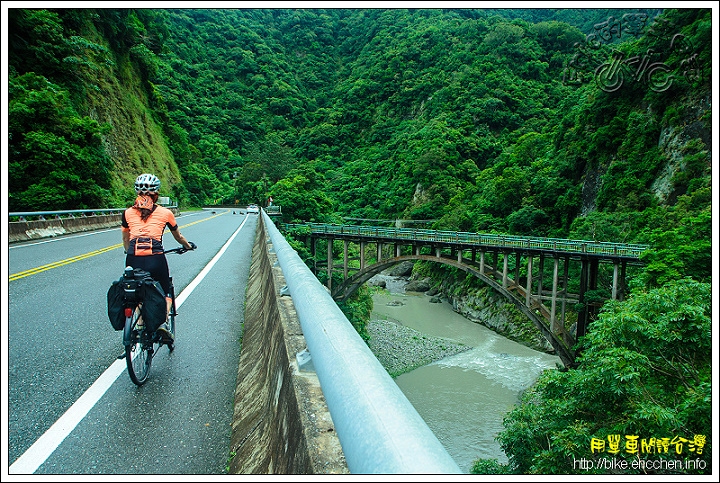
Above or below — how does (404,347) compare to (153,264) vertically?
below

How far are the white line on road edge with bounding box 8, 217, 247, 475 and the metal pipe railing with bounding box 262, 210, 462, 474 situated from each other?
195 centimetres

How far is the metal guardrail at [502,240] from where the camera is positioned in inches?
847

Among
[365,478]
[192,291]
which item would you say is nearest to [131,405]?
[365,478]

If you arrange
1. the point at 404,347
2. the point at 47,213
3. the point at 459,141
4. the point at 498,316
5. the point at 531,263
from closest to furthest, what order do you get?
the point at 47,213 → the point at 531,263 → the point at 404,347 → the point at 498,316 → the point at 459,141

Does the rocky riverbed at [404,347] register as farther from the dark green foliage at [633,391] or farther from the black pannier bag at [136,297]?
the black pannier bag at [136,297]

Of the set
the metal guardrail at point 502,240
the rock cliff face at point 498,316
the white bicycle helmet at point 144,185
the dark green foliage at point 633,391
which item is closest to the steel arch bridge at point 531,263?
the metal guardrail at point 502,240

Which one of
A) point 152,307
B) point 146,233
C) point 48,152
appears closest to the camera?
point 152,307

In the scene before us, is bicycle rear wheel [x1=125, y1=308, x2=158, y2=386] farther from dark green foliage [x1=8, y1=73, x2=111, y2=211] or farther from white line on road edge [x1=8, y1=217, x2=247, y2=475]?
dark green foliage [x1=8, y1=73, x2=111, y2=211]

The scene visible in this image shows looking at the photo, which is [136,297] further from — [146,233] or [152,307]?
[146,233]

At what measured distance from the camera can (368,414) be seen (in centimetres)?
94

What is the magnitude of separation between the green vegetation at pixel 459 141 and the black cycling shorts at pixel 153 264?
8733 millimetres

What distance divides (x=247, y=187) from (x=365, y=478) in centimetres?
7080

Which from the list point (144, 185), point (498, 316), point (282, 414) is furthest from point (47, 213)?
point (498, 316)

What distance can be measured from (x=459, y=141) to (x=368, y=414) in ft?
228
